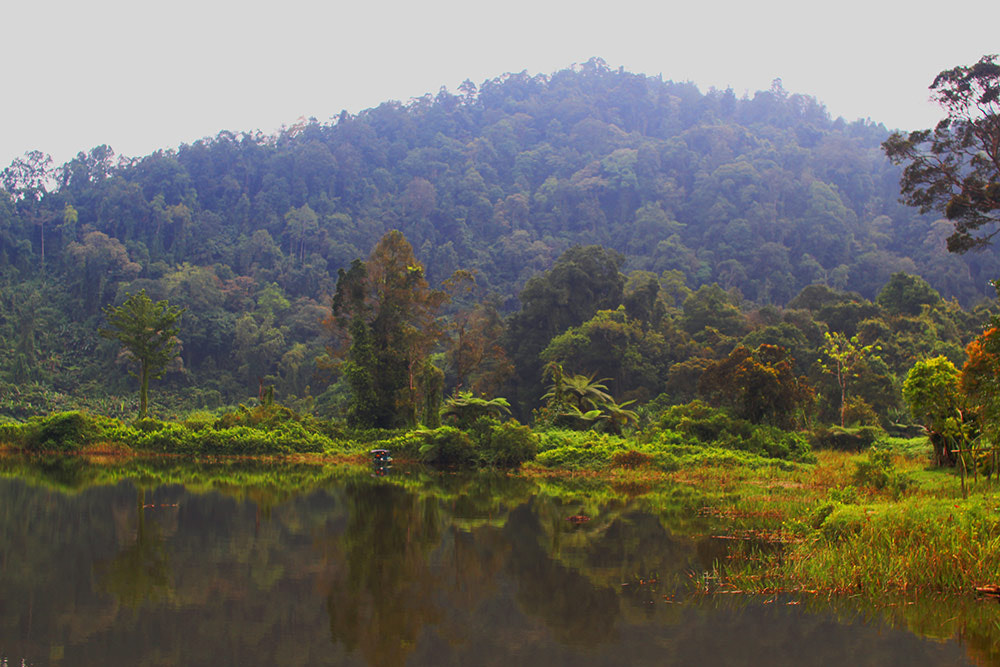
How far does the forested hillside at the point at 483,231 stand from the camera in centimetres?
4912

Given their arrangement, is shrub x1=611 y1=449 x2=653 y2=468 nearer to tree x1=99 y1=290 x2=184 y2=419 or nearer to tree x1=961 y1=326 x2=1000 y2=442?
tree x1=961 y1=326 x2=1000 y2=442

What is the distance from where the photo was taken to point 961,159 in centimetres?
2250

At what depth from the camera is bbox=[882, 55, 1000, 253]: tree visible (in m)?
21.5

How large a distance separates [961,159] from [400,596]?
2128 centimetres

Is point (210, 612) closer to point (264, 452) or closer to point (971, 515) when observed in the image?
point (971, 515)

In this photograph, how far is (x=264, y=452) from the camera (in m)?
27.2

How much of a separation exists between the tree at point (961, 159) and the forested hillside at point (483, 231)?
41.7ft

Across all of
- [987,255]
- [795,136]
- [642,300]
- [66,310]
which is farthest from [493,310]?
[795,136]

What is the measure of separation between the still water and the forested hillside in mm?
22919

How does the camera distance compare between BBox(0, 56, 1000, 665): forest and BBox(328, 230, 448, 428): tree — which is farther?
BBox(328, 230, 448, 428): tree

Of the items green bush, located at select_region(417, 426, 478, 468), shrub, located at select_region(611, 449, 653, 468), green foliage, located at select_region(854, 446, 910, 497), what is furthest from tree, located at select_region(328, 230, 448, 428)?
green foliage, located at select_region(854, 446, 910, 497)

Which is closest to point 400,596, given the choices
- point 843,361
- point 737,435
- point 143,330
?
point 737,435

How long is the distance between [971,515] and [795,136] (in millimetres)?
126286

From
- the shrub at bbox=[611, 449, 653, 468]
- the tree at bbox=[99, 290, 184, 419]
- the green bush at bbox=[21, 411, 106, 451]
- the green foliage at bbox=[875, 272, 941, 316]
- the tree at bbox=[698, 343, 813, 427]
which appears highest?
the green foliage at bbox=[875, 272, 941, 316]
